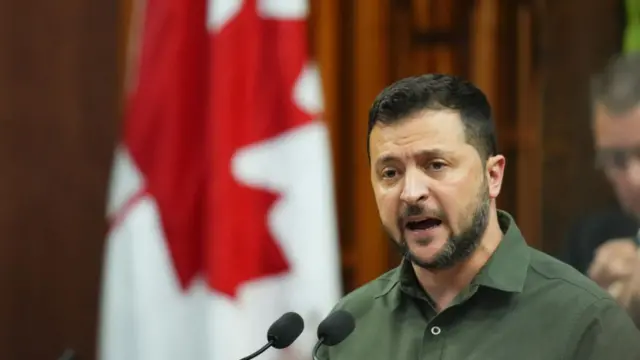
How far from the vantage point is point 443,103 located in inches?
47.2

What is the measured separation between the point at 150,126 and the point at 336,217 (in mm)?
527

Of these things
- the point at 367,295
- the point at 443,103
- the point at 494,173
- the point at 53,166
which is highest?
the point at 443,103

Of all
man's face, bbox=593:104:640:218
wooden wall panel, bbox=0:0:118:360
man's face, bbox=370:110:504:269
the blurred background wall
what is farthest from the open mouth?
wooden wall panel, bbox=0:0:118:360

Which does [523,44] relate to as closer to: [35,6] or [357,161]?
[357,161]

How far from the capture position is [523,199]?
6.71ft

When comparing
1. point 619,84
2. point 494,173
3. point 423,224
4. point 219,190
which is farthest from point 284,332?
point 619,84

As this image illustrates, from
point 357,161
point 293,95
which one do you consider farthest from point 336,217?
point 293,95

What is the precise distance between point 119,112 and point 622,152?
122cm

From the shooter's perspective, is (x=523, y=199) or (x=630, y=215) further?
(x=523, y=199)

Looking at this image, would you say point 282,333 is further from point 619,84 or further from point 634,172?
point 619,84

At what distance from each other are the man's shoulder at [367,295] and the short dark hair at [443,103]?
0.28 meters

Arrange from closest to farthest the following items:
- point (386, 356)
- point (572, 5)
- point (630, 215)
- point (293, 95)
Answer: point (386, 356)
point (630, 215)
point (293, 95)
point (572, 5)

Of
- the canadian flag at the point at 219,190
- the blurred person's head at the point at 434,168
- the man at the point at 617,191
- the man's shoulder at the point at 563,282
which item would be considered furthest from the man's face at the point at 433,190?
the canadian flag at the point at 219,190

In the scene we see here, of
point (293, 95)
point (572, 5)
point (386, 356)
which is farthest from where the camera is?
point (572, 5)
